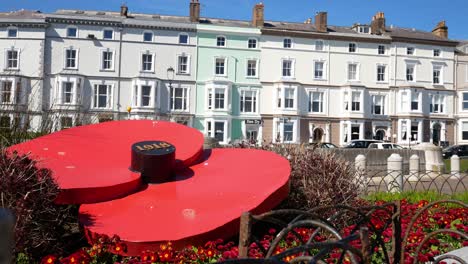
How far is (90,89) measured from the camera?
43.7m

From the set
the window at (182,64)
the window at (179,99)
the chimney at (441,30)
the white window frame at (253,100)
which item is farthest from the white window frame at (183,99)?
the chimney at (441,30)

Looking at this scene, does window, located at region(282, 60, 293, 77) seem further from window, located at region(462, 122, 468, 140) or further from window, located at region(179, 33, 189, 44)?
window, located at region(462, 122, 468, 140)

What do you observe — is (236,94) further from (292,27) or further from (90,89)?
(90,89)

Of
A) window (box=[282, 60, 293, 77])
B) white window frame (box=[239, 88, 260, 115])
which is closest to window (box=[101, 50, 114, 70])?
white window frame (box=[239, 88, 260, 115])

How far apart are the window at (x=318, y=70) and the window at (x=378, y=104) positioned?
640 centimetres

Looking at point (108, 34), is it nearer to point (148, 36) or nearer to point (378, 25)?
point (148, 36)

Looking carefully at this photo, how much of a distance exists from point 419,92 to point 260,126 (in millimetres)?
18205

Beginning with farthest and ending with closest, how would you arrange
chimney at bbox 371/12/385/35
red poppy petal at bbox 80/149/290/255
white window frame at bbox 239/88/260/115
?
chimney at bbox 371/12/385/35, white window frame at bbox 239/88/260/115, red poppy petal at bbox 80/149/290/255

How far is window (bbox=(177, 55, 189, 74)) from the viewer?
4525cm

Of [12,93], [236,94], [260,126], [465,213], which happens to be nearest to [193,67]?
[236,94]

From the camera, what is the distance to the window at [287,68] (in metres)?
47.1

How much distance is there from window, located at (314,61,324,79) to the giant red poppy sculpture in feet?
136

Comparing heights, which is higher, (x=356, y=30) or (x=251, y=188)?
(x=356, y=30)

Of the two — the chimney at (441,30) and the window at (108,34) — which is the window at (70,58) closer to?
the window at (108,34)
